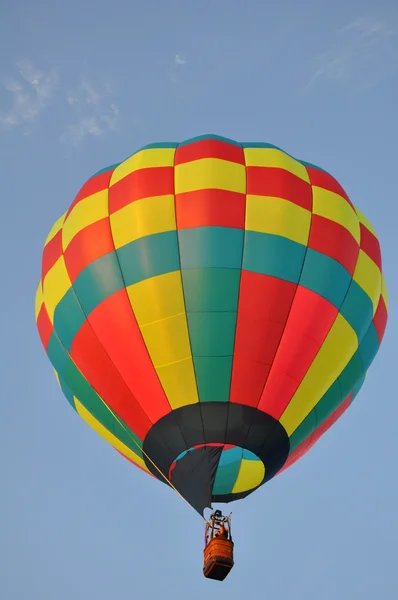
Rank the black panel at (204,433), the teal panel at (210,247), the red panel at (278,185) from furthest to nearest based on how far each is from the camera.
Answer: the red panel at (278,185) → the teal panel at (210,247) → the black panel at (204,433)

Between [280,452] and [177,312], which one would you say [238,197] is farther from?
[280,452]

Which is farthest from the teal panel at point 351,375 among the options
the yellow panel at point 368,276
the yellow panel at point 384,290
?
the yellow panel at point 384,290

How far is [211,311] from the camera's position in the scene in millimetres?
9594

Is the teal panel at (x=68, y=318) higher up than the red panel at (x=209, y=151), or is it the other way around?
the red panel at (x=209, y=151)

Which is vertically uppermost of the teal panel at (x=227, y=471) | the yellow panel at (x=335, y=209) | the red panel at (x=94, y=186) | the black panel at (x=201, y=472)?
the red panel at (x=94, y=186)

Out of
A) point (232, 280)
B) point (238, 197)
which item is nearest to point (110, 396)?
point (232, 280)

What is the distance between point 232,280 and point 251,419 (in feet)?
4.96

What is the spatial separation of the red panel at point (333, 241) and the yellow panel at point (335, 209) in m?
0.09

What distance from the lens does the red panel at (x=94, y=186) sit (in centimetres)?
1090

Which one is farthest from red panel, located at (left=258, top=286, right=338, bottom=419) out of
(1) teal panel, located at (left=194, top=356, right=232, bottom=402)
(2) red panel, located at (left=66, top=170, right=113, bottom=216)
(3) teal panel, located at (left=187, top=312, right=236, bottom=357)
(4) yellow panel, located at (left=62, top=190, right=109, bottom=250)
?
(2) red panel, located at (left=66, top=170, right=113, bottom=216)

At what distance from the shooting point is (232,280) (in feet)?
31.9

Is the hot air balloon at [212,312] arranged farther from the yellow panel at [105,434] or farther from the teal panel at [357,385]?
the teal panel at [357,385]

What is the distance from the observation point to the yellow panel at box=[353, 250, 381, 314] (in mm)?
10570

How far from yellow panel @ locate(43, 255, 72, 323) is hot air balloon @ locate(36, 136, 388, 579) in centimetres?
2
